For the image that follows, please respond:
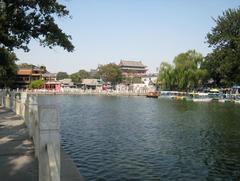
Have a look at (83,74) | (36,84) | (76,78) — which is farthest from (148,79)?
(36,84)

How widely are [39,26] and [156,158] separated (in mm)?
8689

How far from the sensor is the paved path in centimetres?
793

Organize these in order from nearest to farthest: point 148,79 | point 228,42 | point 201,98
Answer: point 228,42 < point 201,98 < point 148,79

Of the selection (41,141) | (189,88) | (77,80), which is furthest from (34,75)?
(41,141)

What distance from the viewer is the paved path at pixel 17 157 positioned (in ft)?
26.0

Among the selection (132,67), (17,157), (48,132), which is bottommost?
(17,157)

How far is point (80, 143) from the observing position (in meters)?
19.2

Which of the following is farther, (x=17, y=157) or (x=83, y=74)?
(x=83, y=74)

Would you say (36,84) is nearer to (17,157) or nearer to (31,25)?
(31,25)

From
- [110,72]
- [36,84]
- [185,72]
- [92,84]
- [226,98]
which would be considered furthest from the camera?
[92,84]

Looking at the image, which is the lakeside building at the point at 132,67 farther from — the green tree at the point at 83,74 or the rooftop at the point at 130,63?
the green tree at the point at 83,74

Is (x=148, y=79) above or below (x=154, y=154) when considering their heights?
above

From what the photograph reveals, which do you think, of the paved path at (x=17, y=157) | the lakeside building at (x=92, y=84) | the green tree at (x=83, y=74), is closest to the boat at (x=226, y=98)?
the paved path at (x=17, y=157)

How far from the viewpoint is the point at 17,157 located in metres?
9.66
